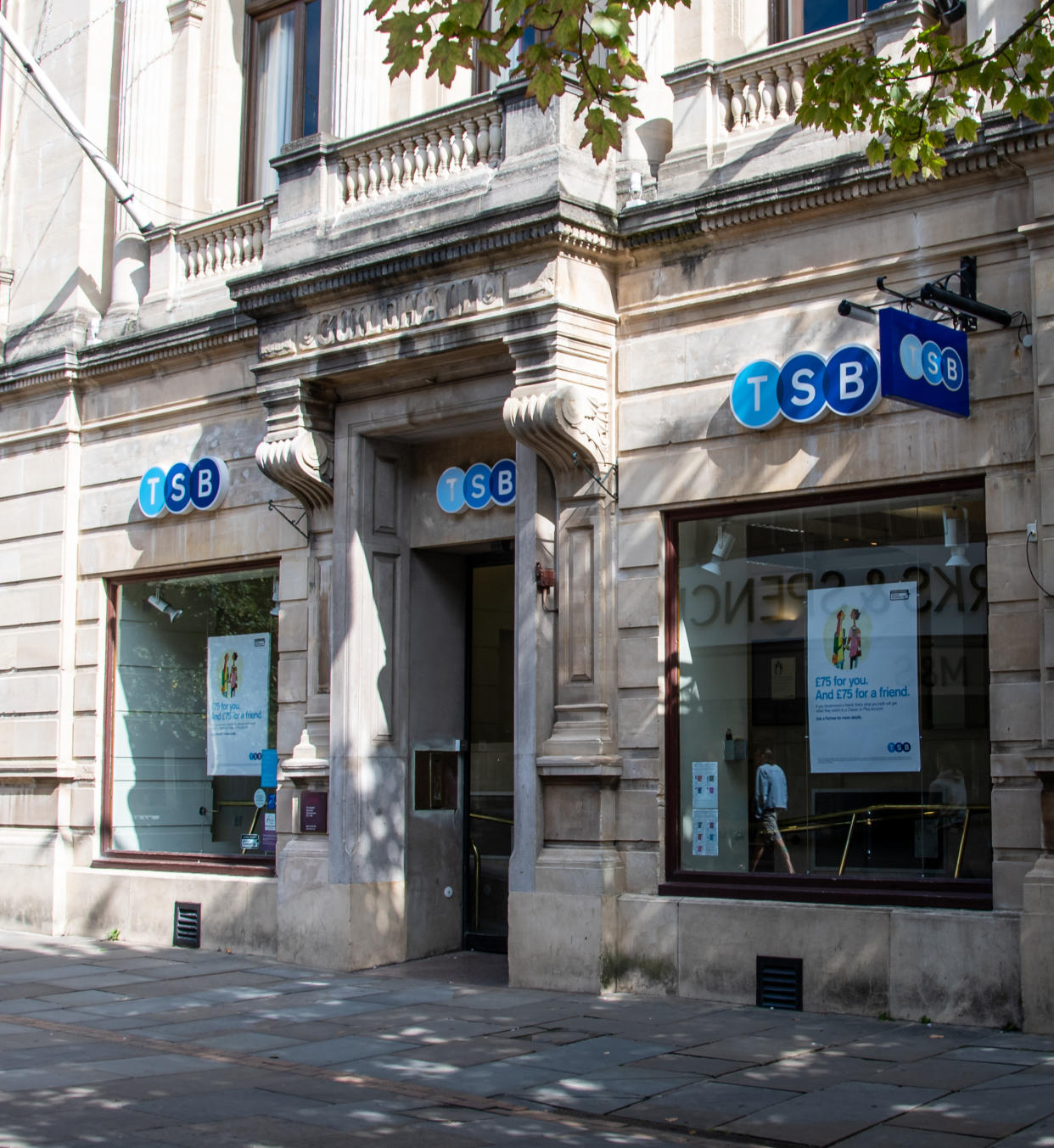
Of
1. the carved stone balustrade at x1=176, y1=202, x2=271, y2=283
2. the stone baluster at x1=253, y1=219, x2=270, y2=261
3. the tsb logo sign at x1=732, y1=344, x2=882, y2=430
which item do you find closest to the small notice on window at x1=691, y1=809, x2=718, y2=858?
the tsb logo sign at x1=732, y1=344, x2=882, y2=430

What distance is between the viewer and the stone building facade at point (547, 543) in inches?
438

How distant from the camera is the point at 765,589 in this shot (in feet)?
40.7

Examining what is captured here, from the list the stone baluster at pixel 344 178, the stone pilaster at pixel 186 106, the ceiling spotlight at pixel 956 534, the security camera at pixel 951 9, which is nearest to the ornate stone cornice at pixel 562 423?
the ceiling spotlight at pixel 956 534

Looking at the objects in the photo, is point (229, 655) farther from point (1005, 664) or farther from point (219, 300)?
point (1005, 664)

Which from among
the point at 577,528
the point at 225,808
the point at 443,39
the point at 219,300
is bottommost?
the point at 225,808

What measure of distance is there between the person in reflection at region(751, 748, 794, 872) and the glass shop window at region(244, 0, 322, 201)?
29.7 ft

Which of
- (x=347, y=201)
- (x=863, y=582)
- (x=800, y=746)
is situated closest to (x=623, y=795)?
(x=800, y=746)

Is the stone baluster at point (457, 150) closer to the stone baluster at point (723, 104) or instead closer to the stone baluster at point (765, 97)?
the stone baluster at point (723, 104)

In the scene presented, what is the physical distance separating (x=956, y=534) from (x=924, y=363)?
1.45 metres

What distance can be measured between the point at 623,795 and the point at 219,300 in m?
7.46

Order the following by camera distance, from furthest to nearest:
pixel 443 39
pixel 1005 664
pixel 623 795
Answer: pixel 623 795 < pixel 1005 664 < pixel 443 39

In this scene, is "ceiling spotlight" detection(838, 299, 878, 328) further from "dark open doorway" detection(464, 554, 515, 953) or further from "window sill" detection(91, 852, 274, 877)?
"window sill" detection(91, 852, 274, 877)

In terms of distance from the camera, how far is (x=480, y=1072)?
9.41 metres

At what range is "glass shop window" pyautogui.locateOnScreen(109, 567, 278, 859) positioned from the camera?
16062 millimetres
